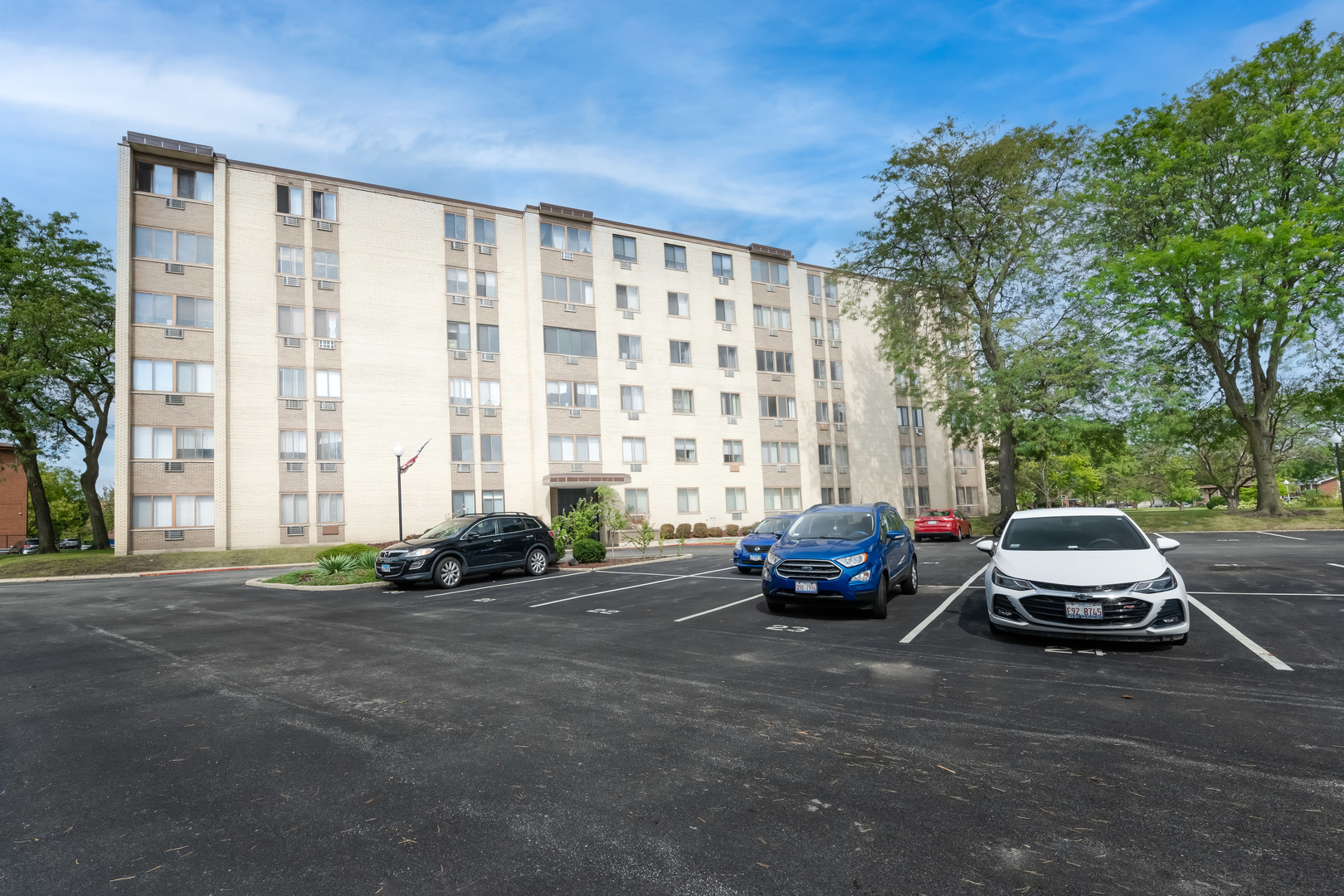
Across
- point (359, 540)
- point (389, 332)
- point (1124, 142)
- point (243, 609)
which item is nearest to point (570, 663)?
point (243, 609)

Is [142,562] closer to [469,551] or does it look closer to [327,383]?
[327,383]

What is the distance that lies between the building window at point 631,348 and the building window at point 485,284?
24.2ft

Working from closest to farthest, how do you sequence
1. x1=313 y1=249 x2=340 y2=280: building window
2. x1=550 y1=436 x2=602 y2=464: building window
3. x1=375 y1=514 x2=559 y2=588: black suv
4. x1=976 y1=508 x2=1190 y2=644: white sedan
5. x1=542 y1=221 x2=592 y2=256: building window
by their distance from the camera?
x1=976 y1=508 x2=1190 y2=644: white sedan → x1=375 y1=514 x2=559 y2=588: black suv → x1=313 y1=249 x2=340 y2=280: building window → x1=550 y1=436 x2=602 y2=464: building window → x1=542 y1=221 x2=592 y2=256: building window

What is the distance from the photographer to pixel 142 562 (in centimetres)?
2553

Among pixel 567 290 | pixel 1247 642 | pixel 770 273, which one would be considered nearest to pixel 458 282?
pixel 567 290

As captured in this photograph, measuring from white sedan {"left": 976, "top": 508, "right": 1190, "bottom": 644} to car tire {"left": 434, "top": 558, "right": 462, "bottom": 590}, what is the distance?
12.0m

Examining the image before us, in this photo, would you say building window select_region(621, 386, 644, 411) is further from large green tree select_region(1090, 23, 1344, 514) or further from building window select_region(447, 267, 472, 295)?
large green tree select_region(1090, 23, 1344, 514)

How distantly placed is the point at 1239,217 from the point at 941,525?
1715cm

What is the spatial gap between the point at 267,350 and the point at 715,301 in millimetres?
24129

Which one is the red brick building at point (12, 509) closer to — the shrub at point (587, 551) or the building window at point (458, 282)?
the building window at point (458, 282)

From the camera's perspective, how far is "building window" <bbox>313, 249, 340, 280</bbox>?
3066 centimetres

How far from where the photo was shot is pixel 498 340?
3388cm

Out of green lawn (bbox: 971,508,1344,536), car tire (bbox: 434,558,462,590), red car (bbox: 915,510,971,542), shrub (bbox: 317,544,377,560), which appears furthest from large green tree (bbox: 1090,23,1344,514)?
shrub (bbox: 317,544,377,560)

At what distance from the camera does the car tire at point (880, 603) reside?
955 centimetres
